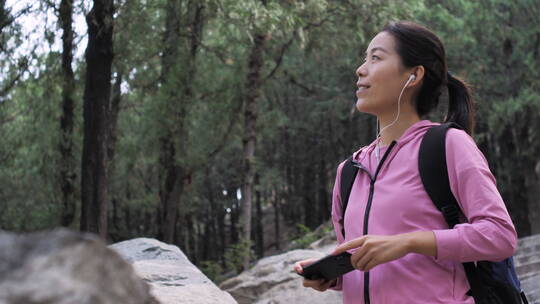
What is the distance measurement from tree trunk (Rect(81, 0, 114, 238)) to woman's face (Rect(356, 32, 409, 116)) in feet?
20.0

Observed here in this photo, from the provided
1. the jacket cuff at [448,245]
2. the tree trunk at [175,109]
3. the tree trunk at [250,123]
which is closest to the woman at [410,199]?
the jacket cuff at [448,245]

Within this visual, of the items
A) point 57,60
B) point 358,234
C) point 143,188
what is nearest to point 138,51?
point 57,60

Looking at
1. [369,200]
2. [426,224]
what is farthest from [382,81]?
[426,224]

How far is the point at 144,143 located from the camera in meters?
15.5

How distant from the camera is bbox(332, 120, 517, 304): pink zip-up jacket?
181cm

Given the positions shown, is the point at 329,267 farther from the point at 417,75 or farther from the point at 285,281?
the point at 285,281

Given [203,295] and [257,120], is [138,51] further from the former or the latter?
[203,295]

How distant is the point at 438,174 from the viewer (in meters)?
1.94

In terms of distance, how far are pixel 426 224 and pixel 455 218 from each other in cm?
8

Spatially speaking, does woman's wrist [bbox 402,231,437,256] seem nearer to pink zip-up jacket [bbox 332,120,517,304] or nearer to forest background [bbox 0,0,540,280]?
pink zip-up jacket [bbox 332,120,517,304]

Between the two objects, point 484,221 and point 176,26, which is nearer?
point 484,221

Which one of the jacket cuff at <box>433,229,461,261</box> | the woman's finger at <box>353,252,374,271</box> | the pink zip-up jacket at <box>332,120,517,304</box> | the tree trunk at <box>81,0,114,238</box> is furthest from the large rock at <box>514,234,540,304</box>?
the tree trunk at <box>81,0,114,238</box>

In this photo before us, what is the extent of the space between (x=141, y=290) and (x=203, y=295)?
3.33m


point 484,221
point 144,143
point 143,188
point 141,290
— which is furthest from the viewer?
point 143,188
